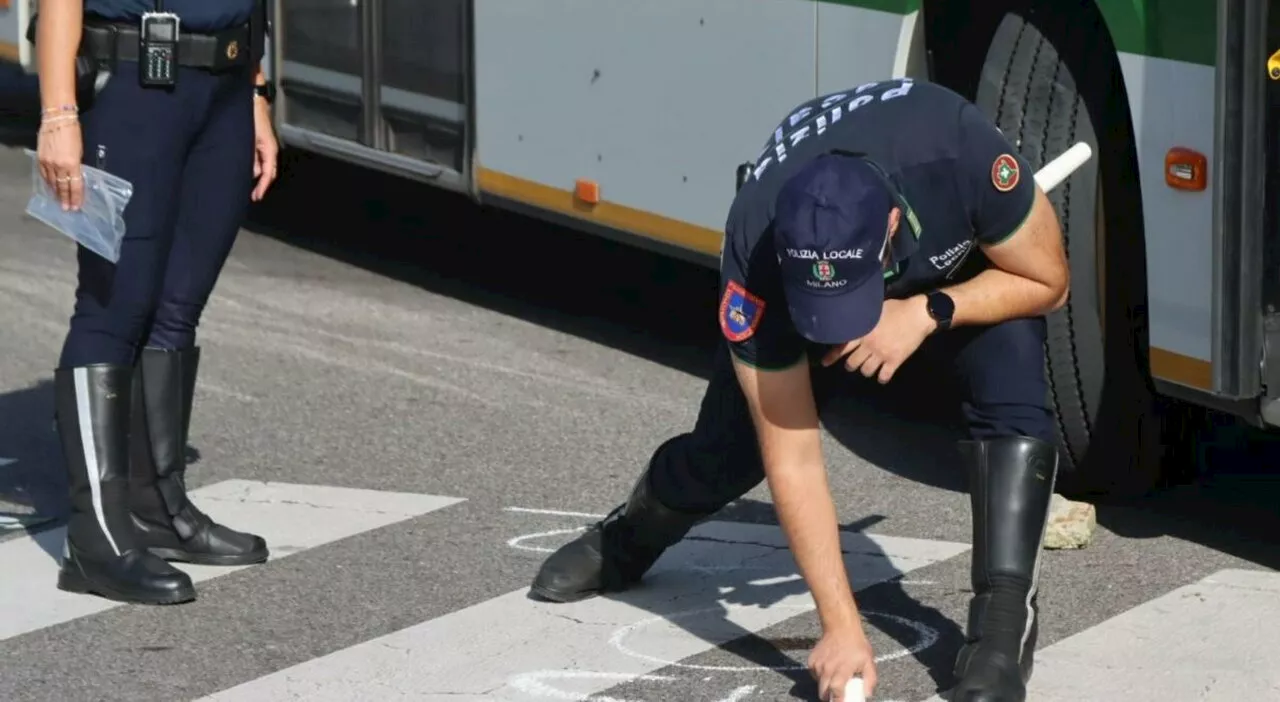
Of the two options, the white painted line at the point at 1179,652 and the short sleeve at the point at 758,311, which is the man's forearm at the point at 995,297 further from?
the white painted line at the point at 1179,652

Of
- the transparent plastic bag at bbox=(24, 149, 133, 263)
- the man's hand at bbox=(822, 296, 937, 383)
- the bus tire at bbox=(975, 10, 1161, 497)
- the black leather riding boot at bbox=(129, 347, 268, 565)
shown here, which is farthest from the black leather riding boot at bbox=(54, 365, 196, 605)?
the bus tire at bbox=(975, 10, 1161, 497)

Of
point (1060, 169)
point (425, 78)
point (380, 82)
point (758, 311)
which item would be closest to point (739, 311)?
point (758, 311)

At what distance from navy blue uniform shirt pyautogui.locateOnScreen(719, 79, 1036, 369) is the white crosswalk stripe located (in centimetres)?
79

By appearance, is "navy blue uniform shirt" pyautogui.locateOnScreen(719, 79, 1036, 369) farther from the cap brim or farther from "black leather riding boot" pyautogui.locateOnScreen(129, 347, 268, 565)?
"black leather riding boot" pyautogui.locateOnScreen(129, 347, 268, 565)

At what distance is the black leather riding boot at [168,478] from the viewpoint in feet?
17.2

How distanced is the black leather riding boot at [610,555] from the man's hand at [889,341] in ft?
3.03

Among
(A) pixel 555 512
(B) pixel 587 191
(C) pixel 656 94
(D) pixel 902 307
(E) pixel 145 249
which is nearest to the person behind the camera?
(D) pixel 902 307

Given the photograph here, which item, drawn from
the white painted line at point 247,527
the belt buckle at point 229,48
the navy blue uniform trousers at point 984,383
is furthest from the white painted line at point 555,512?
the belt buckle at point 229,48

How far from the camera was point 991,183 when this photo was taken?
4.10m

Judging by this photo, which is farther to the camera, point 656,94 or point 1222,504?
point 656,94

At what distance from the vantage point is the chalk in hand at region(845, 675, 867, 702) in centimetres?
401

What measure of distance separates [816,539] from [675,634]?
0.77 metres

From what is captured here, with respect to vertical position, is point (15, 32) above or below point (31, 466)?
above

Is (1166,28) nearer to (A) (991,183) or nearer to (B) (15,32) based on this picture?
(A) (991,183)
